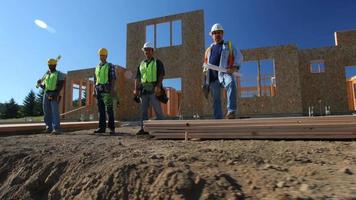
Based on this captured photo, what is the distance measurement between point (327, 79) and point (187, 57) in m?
7.45

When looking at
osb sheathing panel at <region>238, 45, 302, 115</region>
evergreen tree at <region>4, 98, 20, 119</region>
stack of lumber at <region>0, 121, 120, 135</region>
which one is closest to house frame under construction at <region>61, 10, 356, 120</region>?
osb sheathing panel at <region>238, 45, 302, 115</region>

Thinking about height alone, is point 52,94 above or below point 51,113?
above

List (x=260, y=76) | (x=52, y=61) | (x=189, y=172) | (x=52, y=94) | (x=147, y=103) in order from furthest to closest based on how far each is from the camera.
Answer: (x=260, y=76)
(x=52, y=61)
(x=52, y=94)
(x=147, y=103)
(x=189, y=172)

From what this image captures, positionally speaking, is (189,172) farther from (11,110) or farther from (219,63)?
(11,110)

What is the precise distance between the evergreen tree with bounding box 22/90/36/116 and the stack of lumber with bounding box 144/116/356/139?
37779mm

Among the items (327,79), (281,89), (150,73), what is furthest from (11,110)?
(150,73)

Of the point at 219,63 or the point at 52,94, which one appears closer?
the point at 219,63

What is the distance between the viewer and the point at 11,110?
118 ft

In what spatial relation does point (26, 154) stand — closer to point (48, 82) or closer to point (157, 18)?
point (48, 82)

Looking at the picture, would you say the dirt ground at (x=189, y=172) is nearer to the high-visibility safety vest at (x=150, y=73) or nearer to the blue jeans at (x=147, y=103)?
the blue jeans at (x=147, y=103)

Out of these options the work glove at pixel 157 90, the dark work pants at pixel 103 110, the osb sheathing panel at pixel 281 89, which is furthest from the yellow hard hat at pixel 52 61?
the osb sheathing panel at pixel 281 89

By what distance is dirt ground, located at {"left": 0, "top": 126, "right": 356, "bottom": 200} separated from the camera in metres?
1.79

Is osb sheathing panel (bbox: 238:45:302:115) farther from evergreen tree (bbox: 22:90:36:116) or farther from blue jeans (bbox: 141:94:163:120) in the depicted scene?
evergreen tree (bbox: 22:90:36:116)

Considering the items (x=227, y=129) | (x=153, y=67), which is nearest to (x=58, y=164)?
(x=227, y=129)
